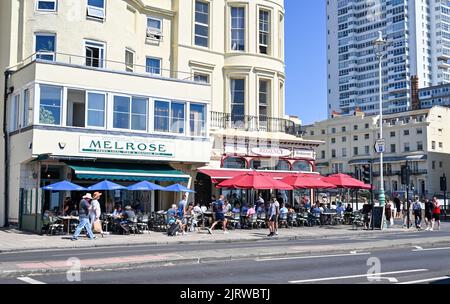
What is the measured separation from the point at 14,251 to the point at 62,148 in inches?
319

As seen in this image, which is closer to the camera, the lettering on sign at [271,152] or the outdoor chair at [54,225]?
the outdoor chair at [54,225]

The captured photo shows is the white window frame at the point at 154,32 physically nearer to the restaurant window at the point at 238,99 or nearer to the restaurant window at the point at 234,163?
the restaurant window at the point at 238,99

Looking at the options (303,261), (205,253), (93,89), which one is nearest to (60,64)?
(93,89)

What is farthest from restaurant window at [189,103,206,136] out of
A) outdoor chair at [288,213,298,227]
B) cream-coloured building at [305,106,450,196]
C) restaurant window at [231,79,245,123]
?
cream-coloured building at [305,106,450,196]

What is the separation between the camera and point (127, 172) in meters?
26.9

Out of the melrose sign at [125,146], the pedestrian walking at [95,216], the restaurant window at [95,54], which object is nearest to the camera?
the pedestrian walking at [95,216]

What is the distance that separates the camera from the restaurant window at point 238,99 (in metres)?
34.8

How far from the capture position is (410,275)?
482 inches

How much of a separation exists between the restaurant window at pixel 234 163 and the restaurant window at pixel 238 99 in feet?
9.10

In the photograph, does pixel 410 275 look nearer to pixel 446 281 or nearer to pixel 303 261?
pixel 446 281

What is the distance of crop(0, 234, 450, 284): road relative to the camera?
11.6 meters

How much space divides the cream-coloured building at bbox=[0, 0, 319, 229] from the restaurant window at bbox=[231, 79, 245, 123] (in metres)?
0.06

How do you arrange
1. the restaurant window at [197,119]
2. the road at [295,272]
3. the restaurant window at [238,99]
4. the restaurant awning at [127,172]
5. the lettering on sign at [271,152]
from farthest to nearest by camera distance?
1. the restaurant window at [238,99]
2. the lettering on sign at [271,152]
3. the restaurant window at [197,119]
4. the restaurant awning at [127,172]
5. the road at [295,272]

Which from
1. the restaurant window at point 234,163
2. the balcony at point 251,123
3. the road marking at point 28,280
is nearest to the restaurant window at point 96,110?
the balcony at point 251,123
